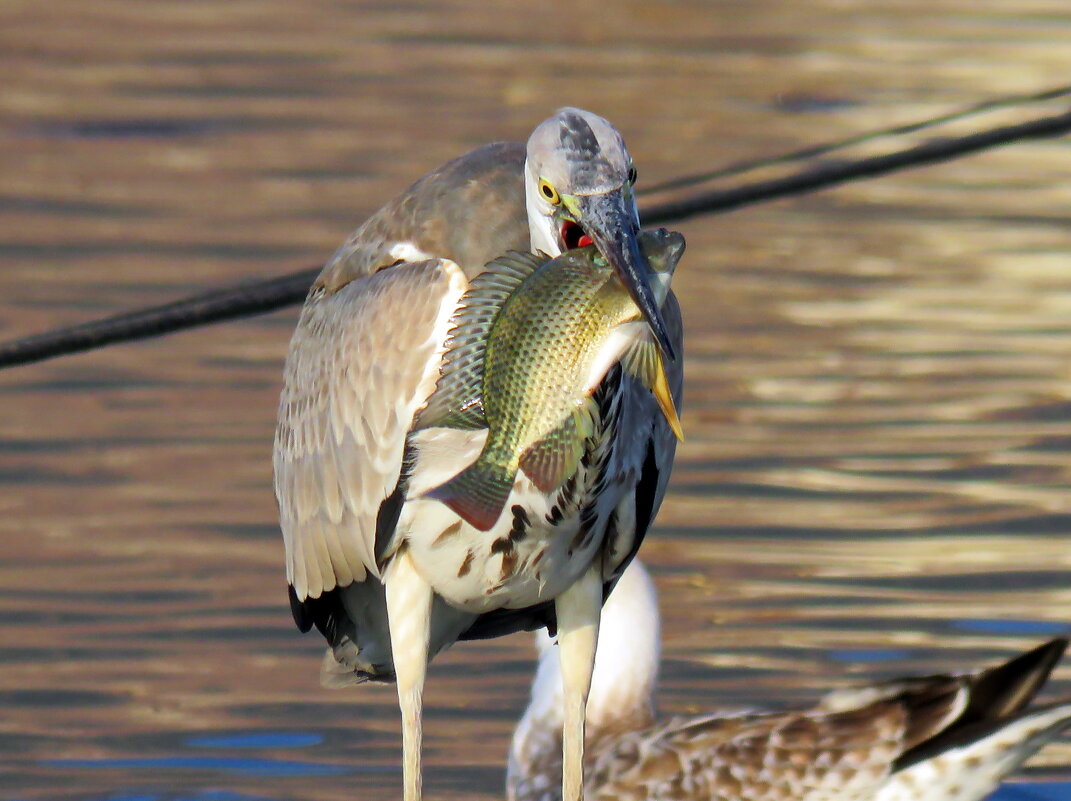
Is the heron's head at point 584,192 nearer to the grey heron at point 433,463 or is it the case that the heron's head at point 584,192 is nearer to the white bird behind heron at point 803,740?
the grey heron at point 433,463

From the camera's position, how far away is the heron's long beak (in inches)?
197

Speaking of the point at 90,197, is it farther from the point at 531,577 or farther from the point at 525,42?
the point at 531,577

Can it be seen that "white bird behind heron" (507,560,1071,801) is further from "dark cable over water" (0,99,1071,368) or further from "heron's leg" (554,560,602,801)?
"dark cable over water" (0,99,1071,368)

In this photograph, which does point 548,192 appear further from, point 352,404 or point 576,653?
point 576,653

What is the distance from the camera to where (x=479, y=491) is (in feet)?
17.6

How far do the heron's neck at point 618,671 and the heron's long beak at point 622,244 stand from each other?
7.82ft

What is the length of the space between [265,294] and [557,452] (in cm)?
189

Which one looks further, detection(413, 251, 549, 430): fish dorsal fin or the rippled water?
the rippled water

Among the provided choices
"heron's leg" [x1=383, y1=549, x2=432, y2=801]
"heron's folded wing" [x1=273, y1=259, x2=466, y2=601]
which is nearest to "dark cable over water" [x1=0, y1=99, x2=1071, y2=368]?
"heron's folded wing" [x1=273, y1=259, x2=466, y2=601]

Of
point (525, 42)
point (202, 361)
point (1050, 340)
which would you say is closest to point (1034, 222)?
point (1050, 340)

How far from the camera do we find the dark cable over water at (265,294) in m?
6.84

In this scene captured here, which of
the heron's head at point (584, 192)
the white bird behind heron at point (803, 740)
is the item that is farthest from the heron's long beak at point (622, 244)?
the white bird behind heron at point (803, 740)

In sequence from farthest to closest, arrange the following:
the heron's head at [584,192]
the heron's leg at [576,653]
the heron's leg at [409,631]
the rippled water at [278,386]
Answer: the rippled water at [278,386], the heron's leg at [576,653], the heron's leg at [409,631], the heron's head at [584,192]

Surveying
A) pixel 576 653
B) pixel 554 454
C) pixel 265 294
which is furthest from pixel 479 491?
pixel 265 294
